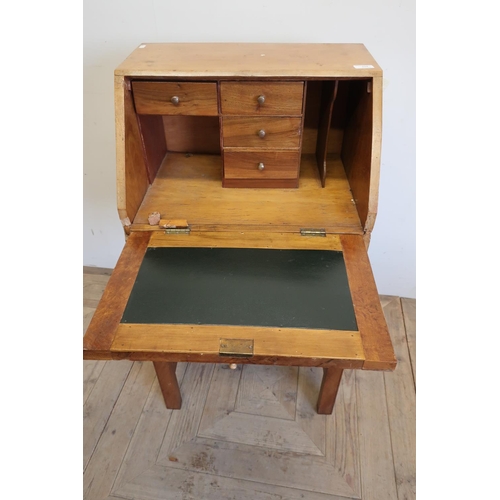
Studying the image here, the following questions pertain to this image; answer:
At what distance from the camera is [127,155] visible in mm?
1066

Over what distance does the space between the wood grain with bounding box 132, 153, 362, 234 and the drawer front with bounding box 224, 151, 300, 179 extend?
0.05m

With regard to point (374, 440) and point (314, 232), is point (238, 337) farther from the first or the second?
point (374, 440)

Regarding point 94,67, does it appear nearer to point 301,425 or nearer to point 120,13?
point 120,13

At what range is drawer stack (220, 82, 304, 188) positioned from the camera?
106cm

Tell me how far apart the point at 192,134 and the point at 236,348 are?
833mm

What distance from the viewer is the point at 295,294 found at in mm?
932

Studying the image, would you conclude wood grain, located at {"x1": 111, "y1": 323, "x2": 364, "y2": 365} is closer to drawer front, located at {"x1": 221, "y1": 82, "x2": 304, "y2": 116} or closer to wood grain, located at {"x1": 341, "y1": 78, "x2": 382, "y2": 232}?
wood grain, located at {"x1": 341, "y1": 78, "x2": 382, "y2": 232}

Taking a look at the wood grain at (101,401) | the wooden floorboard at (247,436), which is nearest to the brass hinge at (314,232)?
the wooden floorboard at (247,436)

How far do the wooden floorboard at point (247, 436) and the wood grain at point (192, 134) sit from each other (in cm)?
88

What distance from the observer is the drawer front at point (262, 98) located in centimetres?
104

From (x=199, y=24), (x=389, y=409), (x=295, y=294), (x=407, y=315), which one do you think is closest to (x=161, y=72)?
(x=199, y=24)

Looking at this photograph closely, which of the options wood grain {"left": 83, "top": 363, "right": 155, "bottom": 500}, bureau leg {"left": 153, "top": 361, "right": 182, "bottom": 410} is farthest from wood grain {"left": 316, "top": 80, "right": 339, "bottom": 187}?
wood grain {"left": 83, "top": 363, "right": 155, "bottom": 500}

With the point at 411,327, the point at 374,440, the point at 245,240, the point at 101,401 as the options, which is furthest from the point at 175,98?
the point at 411,327

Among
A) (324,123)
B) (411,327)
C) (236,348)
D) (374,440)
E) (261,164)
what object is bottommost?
(374,440)
